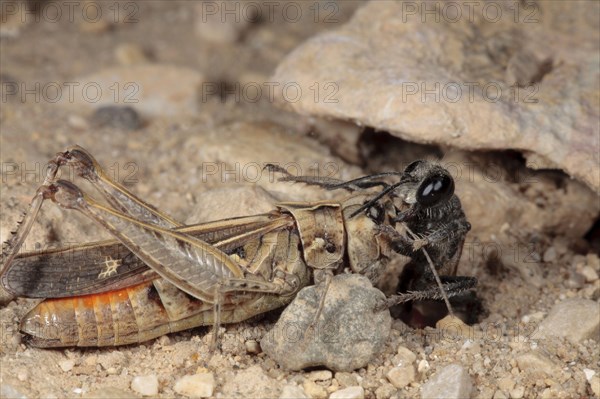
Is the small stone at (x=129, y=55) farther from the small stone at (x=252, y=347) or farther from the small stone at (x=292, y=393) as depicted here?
the small stone at (x=292, y=393)

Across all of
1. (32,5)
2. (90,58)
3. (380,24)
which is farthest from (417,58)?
(32,5)

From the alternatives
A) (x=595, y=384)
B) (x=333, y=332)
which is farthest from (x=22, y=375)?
(x=595, y=384)

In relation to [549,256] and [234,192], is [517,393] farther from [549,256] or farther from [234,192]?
[234,192]

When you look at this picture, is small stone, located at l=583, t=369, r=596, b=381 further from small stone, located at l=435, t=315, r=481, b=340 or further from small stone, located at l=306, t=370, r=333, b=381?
small stone, located at l=306, t=370, r=333, b=381

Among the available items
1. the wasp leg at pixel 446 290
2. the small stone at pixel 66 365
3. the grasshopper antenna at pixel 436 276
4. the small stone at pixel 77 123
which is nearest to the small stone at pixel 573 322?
the wasp leg at pixel 446 290

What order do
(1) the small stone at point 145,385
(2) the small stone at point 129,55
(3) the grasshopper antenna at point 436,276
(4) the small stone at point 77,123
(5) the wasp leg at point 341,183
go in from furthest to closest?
(2) the small stone at point 129,55 → (4) the small stone at point 77,123 → (5) the wasp leg at point 341,183 → (3) the grasshopper antenna at point 436,276 → (1) the small stone at point 145,385

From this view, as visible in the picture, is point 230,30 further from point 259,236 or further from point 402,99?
point 259,236
